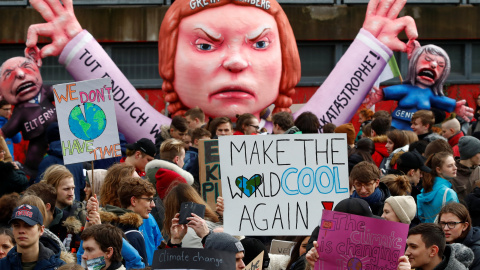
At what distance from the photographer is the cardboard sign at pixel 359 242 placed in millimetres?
5031

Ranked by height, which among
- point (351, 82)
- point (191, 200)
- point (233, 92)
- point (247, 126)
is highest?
point (351, 82)

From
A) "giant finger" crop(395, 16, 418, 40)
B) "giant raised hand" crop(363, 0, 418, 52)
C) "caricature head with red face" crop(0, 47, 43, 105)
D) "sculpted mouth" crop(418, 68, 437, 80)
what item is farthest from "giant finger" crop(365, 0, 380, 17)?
"caricature head with red face" crop(0, 47, 43, 105)

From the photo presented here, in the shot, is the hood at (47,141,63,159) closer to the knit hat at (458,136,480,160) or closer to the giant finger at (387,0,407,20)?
the knit hat at (458,136,480,160)

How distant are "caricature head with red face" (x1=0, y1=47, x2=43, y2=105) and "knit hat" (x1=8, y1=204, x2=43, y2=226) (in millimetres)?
5779

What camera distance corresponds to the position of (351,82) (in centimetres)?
1220

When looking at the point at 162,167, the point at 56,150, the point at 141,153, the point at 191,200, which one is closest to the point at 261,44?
the point at 56,150

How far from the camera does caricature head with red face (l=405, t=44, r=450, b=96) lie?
12445mm

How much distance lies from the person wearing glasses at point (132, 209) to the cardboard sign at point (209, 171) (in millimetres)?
953

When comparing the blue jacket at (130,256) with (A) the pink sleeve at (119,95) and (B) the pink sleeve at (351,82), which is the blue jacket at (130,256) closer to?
(A) the pink sleeve at (119,95)

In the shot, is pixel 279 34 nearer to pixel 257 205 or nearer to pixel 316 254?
pixel 257 205

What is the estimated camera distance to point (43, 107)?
1173cm

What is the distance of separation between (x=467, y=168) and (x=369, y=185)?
1.74m

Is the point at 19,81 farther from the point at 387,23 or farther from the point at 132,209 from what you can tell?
the point at 132,209

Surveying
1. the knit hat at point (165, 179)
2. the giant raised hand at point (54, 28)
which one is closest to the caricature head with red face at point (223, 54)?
the giant raised hand at point (54, 28)
